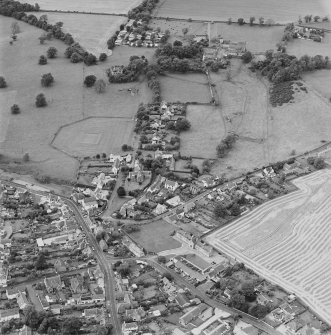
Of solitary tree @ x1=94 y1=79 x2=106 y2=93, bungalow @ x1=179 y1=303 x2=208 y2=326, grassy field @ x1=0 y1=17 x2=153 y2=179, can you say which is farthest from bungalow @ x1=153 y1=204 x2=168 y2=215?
solitary tree @ x1=94 y1=79 x2=106 y2=93

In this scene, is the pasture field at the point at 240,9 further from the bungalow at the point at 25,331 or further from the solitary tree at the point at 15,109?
the bungalow at the point at 25,331

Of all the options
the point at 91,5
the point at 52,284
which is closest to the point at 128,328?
the point at 52,284

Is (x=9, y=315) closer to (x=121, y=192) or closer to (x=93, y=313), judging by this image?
(x=93, y=313)

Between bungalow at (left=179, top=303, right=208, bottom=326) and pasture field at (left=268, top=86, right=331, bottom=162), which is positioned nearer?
bungalow at (left=179, top=303, right=208, bottom=326)

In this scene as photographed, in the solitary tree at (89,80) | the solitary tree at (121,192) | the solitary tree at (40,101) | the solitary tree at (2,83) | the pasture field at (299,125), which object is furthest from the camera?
the solitary tree at (2,83)

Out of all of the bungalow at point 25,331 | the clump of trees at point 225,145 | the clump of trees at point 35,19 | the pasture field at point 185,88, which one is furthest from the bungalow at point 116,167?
the clump of trees at point 35,19

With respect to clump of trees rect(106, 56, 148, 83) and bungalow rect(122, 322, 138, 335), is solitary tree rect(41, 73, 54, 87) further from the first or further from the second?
bungalow rect(122, 322, 138, 335)

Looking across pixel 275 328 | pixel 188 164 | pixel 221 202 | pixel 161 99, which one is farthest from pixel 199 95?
pixel 275 328
